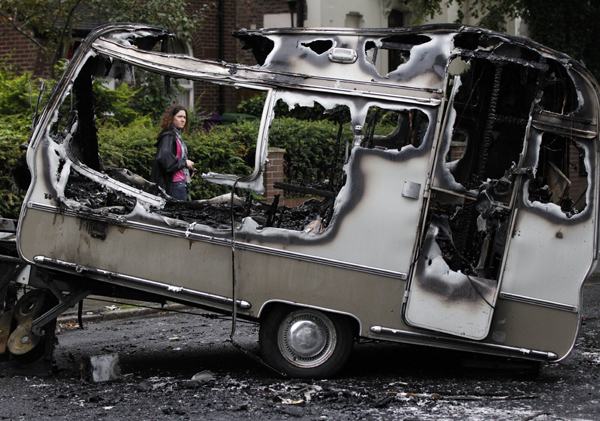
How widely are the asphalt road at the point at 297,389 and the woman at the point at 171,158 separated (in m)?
1.97

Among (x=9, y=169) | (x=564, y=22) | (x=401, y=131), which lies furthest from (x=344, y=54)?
(x=564, y=22)

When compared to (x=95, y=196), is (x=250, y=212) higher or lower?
lower

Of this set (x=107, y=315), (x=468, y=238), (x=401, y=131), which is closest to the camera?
(x=468, y=238)

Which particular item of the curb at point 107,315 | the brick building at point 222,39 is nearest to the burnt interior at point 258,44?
the curb at point 107,315

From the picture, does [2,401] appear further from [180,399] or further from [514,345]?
[514,345]

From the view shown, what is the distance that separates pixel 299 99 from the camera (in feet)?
19.8

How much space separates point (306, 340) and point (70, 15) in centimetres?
933

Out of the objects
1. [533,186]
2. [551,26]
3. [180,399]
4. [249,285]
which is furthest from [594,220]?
[551,26]

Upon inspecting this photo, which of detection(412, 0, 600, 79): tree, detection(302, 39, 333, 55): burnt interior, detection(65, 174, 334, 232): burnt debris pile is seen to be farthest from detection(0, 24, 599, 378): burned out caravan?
detection(412, 0, 600, 79): tree

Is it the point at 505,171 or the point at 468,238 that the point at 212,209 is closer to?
the point at 468,238

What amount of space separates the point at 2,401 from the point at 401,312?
3.04 m

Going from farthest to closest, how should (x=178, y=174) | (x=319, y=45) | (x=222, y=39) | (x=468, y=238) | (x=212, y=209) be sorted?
(x=222, y=39)
(x=178, y=174)
(x=212, y=209)
(x=468, y=238)
(x=319, y=45)

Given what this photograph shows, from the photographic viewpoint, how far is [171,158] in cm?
867

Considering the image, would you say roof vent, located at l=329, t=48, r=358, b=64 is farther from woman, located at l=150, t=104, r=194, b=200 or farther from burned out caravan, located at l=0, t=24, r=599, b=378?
woman, located at l=150, t=104, r=194, b=200
